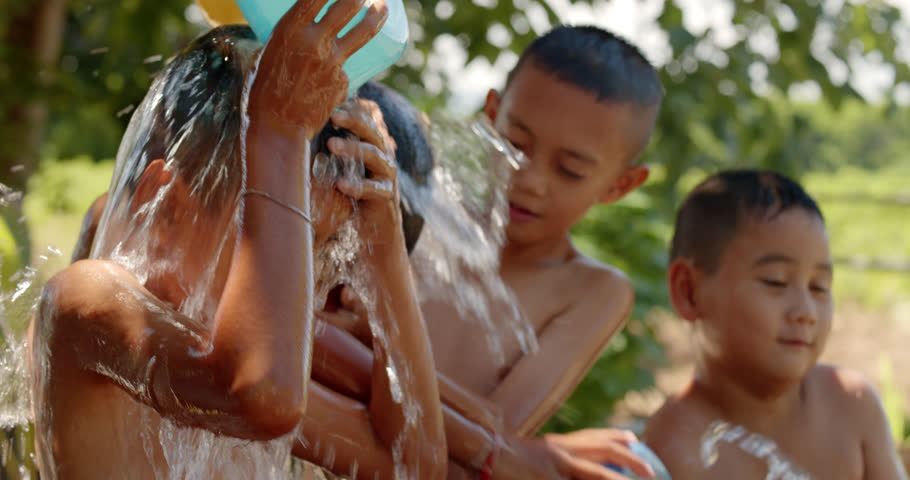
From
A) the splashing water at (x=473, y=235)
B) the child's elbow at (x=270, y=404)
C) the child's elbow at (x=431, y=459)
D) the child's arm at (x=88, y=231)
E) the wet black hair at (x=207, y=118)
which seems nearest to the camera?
the child's elbow at (x=270, y=404)

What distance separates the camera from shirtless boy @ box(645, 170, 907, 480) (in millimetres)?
2475

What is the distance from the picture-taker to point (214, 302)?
135 centimetres

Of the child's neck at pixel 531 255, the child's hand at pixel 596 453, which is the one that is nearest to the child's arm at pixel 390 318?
the child's hand at pixel 596 453

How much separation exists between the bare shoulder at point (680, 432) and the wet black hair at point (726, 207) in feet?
1.20

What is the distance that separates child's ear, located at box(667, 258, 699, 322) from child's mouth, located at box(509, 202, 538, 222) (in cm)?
57

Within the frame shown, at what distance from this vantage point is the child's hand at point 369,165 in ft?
4.65

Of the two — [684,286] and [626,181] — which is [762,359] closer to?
[684,286]

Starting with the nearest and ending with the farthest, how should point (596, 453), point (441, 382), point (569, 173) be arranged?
point (441, 382) → point (596, 453) → point (569, 173)

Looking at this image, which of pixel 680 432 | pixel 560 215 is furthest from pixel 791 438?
pixel 560 215

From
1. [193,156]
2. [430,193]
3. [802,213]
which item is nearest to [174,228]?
[193,156]

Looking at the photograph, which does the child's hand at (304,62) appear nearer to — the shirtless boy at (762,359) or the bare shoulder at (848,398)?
the shirtless boy at (762,359)

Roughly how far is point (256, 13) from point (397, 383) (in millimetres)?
666

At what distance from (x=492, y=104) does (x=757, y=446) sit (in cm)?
113

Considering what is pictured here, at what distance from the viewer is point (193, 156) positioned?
54.5 inches
